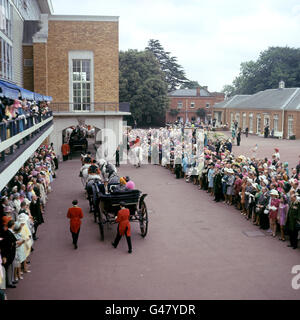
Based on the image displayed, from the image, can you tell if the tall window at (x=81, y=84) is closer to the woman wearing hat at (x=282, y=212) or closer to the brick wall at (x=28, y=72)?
the brick wall at (x=28, y=72)

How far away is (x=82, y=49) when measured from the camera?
3139cm

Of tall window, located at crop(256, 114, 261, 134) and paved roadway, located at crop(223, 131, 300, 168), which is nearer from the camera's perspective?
paved roadway, located at crop(223, 131, 300, 168)

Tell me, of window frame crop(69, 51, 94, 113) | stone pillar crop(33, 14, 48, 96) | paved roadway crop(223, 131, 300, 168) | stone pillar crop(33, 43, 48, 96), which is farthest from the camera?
window frame crop(69, 51, 94, 113)

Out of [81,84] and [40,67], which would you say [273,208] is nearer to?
[81,84]

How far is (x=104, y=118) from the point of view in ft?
101

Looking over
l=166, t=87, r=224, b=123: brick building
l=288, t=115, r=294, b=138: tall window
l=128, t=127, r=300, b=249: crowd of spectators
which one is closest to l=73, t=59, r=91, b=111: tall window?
l=128, t=127, r=300, b=249: crowd of spectators

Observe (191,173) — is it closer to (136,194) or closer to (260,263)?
(136,194)

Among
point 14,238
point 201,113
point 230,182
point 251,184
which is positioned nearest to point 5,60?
point 230,182

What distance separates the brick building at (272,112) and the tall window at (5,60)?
30629mm

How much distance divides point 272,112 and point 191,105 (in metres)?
30.2

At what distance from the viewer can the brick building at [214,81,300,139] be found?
44.8m

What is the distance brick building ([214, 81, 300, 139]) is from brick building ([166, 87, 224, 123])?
12521 millimetres

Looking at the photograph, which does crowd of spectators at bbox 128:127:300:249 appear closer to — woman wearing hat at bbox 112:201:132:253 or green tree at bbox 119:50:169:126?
woman wearing hat at bbox 112:201:132:253

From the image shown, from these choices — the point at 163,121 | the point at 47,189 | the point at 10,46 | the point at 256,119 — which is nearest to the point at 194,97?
the point at 163,121
